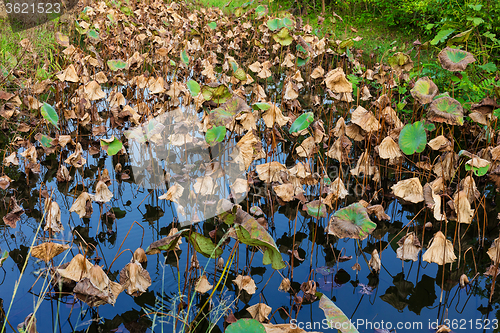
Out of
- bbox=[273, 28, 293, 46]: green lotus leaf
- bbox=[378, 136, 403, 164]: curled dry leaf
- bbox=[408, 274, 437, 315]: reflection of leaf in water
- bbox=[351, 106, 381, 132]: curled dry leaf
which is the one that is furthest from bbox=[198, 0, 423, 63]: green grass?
bbox=[408, 274, 437, 315]: reflection of leaf in water

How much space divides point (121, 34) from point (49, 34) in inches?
53.6

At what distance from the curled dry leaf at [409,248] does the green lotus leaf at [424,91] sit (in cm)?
76

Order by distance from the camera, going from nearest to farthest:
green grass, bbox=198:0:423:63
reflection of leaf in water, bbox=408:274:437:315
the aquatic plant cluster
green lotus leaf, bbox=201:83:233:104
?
the aquatic plant cluster → reflection of leaf in water, bbox=408:274:437:315 → green lotus leaf, bbox=201:83:233:104 → green grass, bbox=198:0:423:63

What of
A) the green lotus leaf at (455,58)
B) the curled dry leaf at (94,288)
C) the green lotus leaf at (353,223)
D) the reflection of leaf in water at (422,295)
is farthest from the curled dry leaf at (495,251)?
the curled dry leaf at (94,288)

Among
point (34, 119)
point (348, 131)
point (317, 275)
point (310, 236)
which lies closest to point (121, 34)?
point (34, 119)

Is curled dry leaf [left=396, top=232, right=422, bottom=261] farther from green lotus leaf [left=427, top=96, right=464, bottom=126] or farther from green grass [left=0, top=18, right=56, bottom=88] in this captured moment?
green grass [left=0, top=18, right=56, bottom=88]

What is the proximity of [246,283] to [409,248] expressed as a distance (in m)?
0.72

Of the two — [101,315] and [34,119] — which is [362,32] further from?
[101,315]

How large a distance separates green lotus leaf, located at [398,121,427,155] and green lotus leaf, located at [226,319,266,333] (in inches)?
53.3

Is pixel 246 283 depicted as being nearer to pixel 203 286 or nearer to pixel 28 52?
pixel 203 286

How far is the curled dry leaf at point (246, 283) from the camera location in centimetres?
159

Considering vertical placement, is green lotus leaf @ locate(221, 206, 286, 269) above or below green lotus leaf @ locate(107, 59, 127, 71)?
below

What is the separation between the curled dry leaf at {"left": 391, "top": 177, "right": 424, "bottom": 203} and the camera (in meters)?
2.00

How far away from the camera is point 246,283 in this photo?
1.60m
